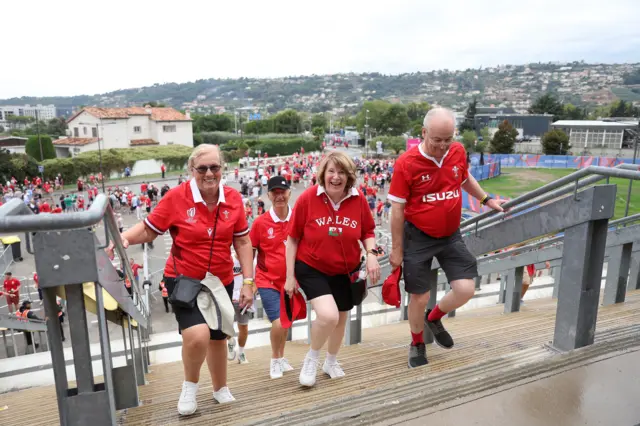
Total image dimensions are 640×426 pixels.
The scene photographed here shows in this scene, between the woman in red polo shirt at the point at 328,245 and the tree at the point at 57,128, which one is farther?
the tree at the point at 57,128

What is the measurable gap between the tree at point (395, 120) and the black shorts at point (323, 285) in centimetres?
8874

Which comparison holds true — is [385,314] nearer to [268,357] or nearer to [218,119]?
[268,357]

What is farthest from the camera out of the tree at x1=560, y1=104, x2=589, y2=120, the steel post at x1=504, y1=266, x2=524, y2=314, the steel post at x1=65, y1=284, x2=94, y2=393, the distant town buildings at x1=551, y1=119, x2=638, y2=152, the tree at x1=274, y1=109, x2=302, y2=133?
the tree at x1=560, y1=104, x2=589, y2=120

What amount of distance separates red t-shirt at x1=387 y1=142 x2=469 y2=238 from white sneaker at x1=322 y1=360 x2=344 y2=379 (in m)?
1.12

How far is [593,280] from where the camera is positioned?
118 inches

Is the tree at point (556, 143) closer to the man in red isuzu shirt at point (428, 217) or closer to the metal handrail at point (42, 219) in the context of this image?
the man in red isuzu shirt at point (428, 217)

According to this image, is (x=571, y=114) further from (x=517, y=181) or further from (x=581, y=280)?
(x=581, y=280)

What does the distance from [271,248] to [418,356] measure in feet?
5.09

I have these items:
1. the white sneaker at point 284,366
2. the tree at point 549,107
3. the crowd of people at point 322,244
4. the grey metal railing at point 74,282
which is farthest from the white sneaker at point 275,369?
the tree at point 549,107

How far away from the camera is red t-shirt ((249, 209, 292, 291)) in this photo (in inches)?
164

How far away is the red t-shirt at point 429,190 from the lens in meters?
3.22

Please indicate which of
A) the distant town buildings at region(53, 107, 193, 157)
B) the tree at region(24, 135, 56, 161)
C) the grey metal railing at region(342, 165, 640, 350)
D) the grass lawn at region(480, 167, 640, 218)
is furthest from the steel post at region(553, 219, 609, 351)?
the distant town buildings at region(53, 107, 193, 157)

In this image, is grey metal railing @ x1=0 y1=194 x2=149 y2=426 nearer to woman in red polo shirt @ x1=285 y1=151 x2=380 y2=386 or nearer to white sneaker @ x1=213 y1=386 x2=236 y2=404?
white sneaker @ x1=213 y1=386 x2=236 y2=404

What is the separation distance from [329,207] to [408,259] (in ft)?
2.15
